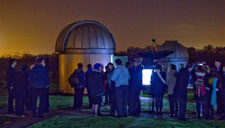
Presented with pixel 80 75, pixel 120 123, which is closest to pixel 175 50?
pixel 80 75

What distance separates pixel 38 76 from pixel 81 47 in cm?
878

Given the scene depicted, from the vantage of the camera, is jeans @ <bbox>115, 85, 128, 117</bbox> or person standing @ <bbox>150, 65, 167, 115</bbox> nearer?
jeans @ <bbox>115, 85, 128, 117</bbox>

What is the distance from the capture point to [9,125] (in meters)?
11.1

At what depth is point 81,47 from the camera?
20.8 meters

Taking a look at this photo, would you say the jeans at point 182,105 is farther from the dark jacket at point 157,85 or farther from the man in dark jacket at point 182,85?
the dark jacket at point 157,85

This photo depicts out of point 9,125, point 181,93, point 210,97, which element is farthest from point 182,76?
point 9,125

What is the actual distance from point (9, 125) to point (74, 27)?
11178mm

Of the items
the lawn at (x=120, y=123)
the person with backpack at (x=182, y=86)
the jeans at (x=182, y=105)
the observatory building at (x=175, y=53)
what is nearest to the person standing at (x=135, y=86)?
the lawn at (x=120, y=123)

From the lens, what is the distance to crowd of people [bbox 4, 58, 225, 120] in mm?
11438

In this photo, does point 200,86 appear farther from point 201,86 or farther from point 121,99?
point 121,99

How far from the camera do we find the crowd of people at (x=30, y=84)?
39.9ft

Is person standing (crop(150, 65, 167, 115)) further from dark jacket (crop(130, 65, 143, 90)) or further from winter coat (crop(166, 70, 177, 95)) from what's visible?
dark jacket (crop(130, 65, 143, 90))

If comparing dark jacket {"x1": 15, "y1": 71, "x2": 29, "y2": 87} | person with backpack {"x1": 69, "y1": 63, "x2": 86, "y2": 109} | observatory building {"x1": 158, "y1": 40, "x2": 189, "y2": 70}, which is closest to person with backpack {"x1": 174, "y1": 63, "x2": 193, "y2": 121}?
Answer: person with backpack {"x1": 69, "y1": 63, "x2": 86, "y2": 109}

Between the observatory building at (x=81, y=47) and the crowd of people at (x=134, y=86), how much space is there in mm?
7633
